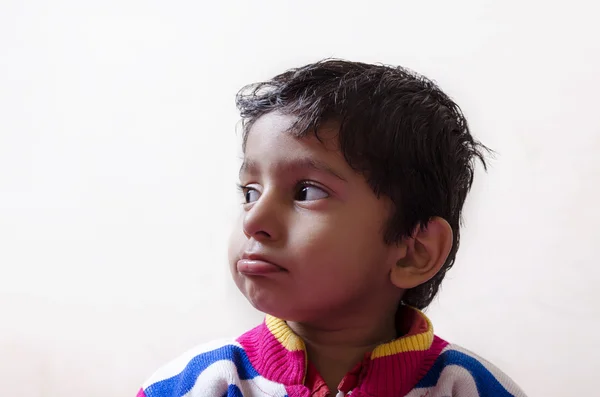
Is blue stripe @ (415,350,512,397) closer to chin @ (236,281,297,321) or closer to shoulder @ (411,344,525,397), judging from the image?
shoulder @ (411,344,525,397)

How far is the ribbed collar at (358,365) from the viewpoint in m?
0.89

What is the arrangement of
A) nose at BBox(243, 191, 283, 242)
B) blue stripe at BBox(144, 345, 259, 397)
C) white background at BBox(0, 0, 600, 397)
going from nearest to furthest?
nose at BBox(243, 191, 283, 242), blue stripe at BBox(144, 345, 259, 397), white background at BBox(0, 0, 600, 397)

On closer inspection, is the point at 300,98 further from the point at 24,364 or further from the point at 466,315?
the point at 24,364

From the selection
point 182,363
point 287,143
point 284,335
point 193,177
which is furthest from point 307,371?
point 193,177

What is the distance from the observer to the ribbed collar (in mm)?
889

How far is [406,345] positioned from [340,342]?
0.25ft

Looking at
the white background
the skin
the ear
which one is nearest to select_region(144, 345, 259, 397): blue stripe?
the skin

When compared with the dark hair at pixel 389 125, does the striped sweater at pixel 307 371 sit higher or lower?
lower

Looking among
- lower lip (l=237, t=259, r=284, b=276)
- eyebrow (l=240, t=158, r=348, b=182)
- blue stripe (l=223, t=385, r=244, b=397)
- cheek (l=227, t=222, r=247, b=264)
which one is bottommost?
blue stripe (l=223, t=385, r=244, b=397)

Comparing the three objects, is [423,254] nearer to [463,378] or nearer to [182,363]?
[463,378]

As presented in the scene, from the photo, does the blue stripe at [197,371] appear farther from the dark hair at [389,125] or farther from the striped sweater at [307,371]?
the dark hair at [389,125]

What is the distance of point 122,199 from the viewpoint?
145cm

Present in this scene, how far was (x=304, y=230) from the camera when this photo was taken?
0.83 meters

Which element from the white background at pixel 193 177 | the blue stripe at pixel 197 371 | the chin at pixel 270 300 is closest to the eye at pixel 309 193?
the chin at pixel 270 300
